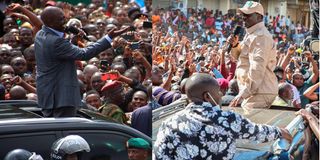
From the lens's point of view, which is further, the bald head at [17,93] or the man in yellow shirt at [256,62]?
the bald head at [17,93]

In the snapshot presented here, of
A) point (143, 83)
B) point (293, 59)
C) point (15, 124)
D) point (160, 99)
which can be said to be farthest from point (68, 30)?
point (293, 59)

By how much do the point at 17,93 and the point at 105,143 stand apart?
2397mm

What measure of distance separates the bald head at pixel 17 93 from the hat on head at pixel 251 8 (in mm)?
3478

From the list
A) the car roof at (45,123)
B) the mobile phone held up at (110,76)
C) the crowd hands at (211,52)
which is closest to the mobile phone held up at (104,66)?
the mobile phone held up at (110,76)

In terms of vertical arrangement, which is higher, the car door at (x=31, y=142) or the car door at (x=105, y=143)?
the car door at (x=31, y=142)

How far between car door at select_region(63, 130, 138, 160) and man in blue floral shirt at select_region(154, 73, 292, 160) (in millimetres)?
1038

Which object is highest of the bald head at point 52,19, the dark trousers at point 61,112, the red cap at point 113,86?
the bald head at point 52,19

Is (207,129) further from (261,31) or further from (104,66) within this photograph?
(104,66)

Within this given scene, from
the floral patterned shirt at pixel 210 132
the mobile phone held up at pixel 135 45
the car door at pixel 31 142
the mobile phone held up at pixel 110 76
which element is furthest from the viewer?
the mobile phone held up at pixel 135 45

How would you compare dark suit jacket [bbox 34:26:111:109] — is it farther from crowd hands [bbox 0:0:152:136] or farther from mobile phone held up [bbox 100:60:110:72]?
mobile phone held up [bbox 100:60:110:72]

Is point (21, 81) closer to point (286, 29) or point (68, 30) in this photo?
point (68, 30)

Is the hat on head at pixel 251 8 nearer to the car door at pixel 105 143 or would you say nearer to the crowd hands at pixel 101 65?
the car door at pixel 105 143

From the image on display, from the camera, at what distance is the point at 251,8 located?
8.42 ft

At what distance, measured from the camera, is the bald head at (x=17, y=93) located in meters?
5.59
